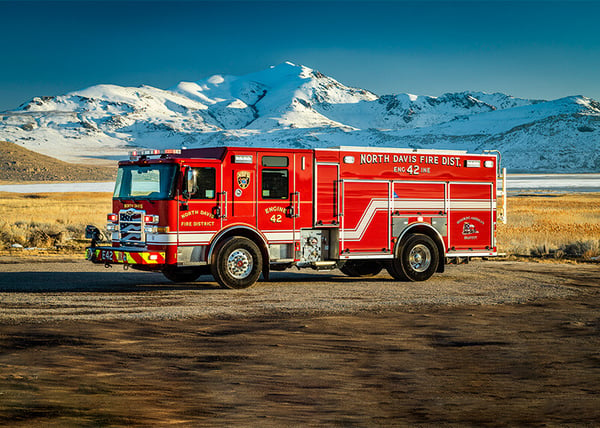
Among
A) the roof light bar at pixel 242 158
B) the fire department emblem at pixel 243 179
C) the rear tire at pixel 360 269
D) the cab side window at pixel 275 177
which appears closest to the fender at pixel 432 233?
the rear tire at pixel 360 269

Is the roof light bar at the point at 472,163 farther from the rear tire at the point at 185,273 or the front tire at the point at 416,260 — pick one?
the rear tire at the point at 185,273

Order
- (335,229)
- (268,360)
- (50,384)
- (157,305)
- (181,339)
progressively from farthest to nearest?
(335,229)
(157,305)
(181,339)
(268,360)
(50,384)

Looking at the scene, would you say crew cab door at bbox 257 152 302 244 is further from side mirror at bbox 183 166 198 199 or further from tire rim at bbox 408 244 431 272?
tire rim at bbox 408 244 431 272

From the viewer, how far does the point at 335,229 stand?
57.6ft

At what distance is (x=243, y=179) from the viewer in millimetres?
16453

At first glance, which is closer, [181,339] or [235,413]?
[235,413]

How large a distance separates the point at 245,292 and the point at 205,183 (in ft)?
7.45

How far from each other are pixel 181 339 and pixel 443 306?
5.37 m

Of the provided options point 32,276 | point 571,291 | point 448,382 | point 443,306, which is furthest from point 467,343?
point 32,276

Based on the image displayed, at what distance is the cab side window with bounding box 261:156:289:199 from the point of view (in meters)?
16.7

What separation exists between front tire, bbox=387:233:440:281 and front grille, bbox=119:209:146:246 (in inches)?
229

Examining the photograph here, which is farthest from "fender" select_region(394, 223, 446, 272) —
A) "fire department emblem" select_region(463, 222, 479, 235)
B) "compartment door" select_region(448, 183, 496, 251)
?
"fire department emblem" select_region(463, 222, 479, 235)

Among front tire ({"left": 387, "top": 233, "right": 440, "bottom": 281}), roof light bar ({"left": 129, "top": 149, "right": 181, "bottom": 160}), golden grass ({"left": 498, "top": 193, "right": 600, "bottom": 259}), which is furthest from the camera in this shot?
golden grass ({"left": 498, "top": 193, "right": 600, "bottom": 259})

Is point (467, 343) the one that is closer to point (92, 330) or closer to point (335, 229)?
point (92, 330)
